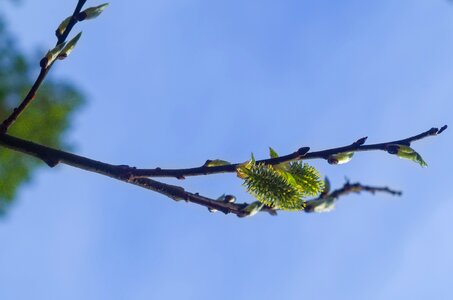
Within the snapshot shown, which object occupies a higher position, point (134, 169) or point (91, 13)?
point (91, 13)

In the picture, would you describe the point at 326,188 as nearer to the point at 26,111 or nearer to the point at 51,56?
the point at 51,56

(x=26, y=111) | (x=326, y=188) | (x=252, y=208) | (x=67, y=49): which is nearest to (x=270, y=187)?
(x=252, y=208)

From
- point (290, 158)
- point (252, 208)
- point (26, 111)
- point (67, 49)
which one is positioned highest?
point (26, 111)

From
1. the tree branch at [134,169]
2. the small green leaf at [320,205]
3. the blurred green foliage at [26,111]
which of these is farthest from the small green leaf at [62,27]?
the blurred green foliage at [26,111]

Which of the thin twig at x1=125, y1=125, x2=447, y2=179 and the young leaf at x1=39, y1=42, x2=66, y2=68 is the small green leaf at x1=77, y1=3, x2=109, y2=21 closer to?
the young leaf at x1=39, y1=42, x2=66, y2=68

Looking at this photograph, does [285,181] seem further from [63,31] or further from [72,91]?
[72,91]

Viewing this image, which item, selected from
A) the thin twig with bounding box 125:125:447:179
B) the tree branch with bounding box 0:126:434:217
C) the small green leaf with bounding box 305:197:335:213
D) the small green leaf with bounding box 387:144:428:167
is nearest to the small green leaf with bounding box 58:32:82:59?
the tree branch with bounding box 0:126:434:217

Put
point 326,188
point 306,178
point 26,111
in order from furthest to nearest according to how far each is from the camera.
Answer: point 26,111 < point 326,188 < point 306,178
